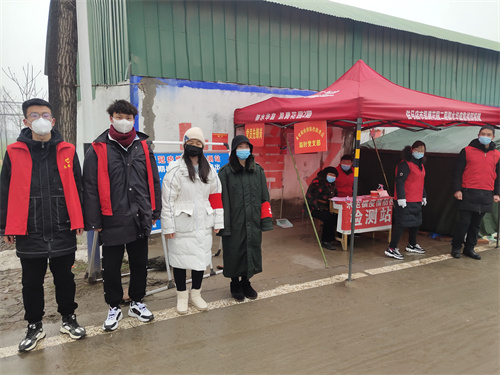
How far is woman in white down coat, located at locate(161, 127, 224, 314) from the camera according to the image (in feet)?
11.1

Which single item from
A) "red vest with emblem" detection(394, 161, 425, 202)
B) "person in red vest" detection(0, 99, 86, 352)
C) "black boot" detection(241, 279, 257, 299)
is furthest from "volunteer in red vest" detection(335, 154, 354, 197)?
"person in red vest" detection(0, 99, 86, 352)

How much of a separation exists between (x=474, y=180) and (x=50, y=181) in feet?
18.8

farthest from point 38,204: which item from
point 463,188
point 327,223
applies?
point 463,188

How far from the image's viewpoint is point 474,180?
536cm

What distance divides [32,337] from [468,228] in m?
6.06

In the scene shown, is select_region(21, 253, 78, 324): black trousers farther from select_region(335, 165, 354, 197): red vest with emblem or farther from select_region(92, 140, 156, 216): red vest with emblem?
select_region(335, 165, 354, 197): red vest with emblem

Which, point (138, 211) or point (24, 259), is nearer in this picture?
point (24, 259)

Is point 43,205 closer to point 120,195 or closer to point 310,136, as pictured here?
point 120,195

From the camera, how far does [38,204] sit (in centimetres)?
277

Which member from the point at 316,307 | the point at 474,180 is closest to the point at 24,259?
the point at 316,307

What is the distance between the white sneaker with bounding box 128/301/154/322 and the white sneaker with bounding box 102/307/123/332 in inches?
5.7

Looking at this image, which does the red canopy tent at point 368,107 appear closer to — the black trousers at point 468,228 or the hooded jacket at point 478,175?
the hooded jacket at point 478,175

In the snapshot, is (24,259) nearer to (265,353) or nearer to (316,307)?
(265,353)

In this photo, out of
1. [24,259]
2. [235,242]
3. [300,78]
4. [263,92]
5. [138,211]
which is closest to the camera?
[24,259]
